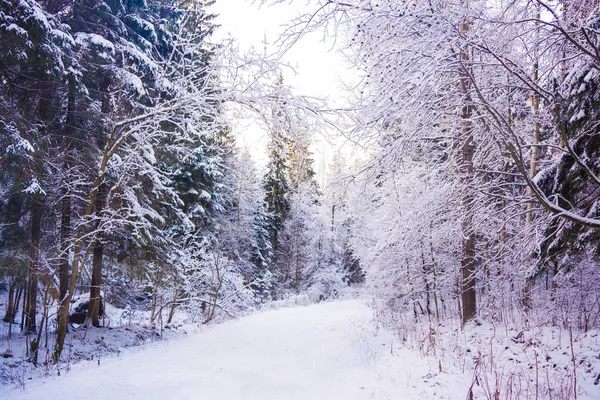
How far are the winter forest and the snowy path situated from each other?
103 millimetres

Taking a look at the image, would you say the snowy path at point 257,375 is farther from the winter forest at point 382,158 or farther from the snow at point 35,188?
the snow at point 35,188

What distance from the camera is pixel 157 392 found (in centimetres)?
441

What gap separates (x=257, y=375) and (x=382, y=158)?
402 centimetres

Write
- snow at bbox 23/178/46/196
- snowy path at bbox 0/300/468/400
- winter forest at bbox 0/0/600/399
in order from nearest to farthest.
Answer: winter forest at bbox 0/0/600/399
snowy path at bbox 0/300/468/400
snow at bbox 23/178/46/196

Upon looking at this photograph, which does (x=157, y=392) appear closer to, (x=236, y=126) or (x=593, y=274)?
(x=236, y=126)

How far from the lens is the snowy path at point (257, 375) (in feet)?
14.5

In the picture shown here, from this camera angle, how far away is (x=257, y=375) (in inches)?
212

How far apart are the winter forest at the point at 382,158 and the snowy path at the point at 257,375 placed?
103mm

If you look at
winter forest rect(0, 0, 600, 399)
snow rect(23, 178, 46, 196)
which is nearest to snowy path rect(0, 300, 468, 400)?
winter forest rect(0, 0, 600, 399)

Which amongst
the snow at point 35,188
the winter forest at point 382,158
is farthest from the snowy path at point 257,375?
the snow at point 35,188

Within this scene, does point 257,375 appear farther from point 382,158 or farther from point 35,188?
point 35,188

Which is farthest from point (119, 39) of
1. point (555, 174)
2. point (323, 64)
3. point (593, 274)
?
point (593, 274)

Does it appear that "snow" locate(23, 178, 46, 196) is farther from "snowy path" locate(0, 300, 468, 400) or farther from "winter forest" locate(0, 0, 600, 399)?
"snowy path" locate(0, 300, 468, 400)

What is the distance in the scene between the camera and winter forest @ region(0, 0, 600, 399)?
342 centimetres
